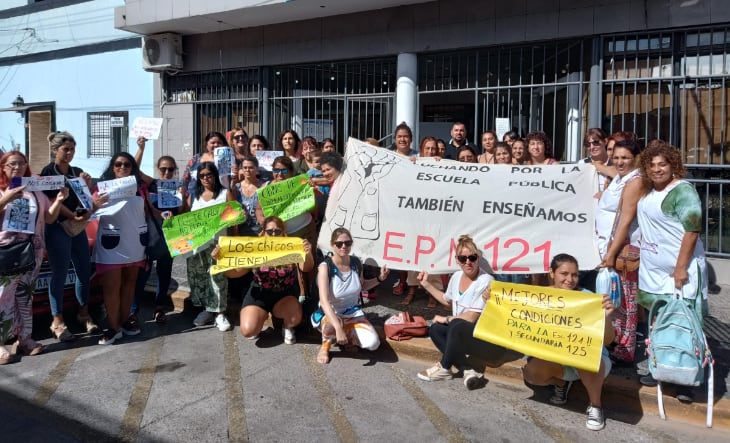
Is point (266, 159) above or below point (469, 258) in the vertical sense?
above

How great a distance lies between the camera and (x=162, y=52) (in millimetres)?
12742

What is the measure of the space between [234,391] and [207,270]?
1.92 metres

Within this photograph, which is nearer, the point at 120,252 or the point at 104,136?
the point at 120,252

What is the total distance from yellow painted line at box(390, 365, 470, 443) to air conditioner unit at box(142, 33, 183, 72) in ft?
33.1

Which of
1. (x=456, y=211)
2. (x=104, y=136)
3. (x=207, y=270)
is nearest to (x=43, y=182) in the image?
(x=207, y=270)

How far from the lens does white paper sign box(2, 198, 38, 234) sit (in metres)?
4.94

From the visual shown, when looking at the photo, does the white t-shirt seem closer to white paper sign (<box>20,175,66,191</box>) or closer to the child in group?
the child in group

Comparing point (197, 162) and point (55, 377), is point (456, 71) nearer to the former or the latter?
point (197, 162)

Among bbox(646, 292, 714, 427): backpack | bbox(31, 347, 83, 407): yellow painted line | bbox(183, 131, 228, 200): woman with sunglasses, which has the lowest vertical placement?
bbox(31, 347, 83, 407): yellow painted line

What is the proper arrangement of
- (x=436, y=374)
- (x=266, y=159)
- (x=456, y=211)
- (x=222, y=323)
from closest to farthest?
1. (x=436, y=374)
2. (x=456, y=211)
3. (x=222, y=323)
4. (x=266, y=159)

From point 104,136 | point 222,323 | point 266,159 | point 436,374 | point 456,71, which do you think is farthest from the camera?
point 104,136

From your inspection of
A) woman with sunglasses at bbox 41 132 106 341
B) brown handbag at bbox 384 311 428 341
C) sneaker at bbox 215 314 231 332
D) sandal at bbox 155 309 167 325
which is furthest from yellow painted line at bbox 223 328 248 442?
woman with sunglasses at bbox 41 132 106 341

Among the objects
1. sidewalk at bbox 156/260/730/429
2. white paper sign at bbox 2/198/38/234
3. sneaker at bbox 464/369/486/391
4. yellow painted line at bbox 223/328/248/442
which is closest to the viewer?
yellow painted line at bbox 223/328/248/442

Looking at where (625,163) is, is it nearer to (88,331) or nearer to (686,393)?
(686,393)
